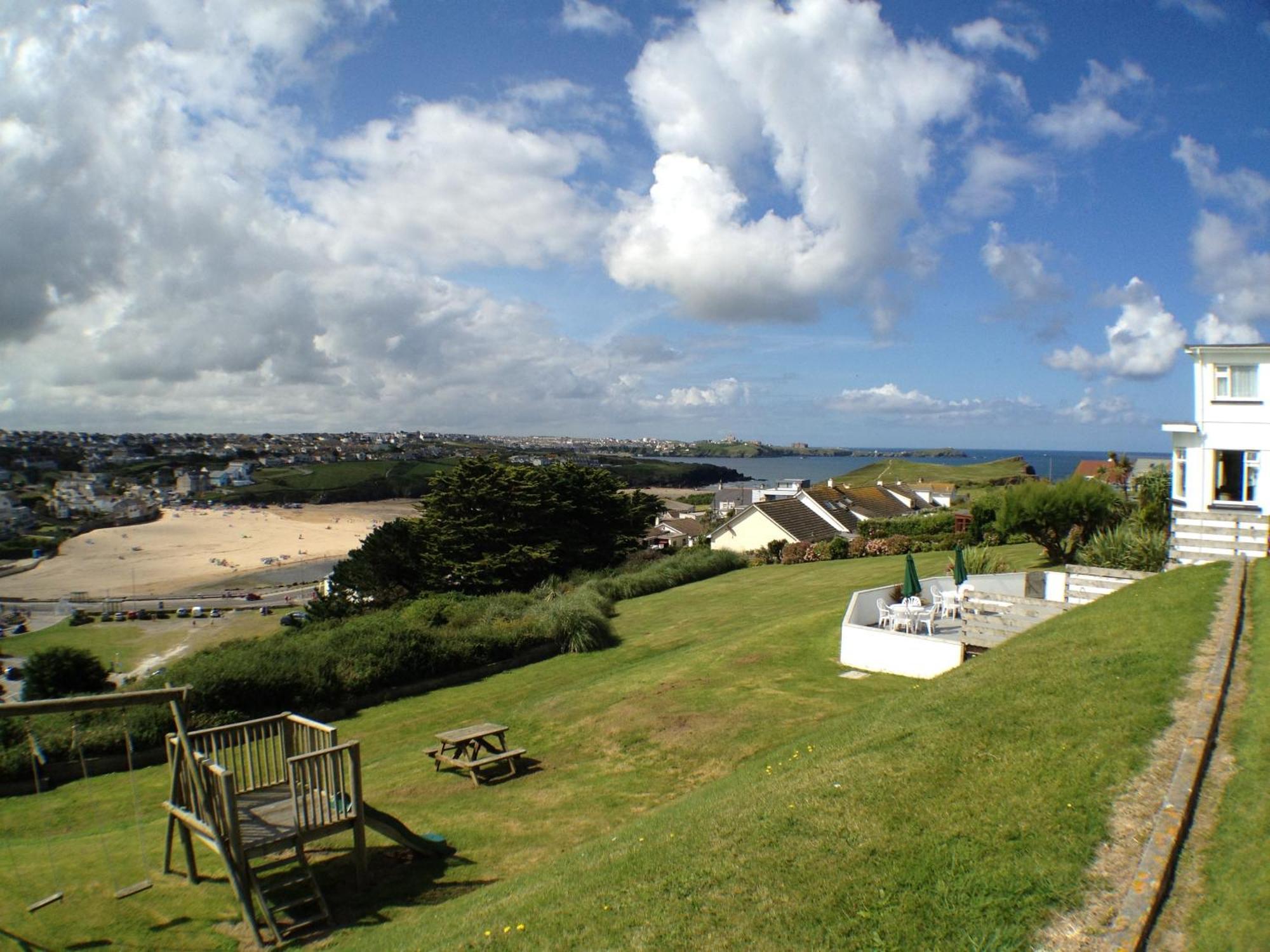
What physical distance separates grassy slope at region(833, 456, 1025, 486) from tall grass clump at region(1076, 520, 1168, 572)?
74.8 m

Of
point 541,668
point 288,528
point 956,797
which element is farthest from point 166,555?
point 956,797

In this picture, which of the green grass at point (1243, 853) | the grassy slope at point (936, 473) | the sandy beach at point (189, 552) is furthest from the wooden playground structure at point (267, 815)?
the grassy slope at point (936, 473)

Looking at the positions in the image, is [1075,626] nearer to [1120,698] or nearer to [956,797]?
[1120,698]

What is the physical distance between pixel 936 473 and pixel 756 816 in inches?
4492

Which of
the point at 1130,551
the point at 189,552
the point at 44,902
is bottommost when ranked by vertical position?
the point at 189,552

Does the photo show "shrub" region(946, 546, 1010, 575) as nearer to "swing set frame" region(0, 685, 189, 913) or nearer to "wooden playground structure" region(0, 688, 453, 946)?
"wooden playground structure" region(0, 688, 453, 946)

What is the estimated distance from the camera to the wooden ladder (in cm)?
716

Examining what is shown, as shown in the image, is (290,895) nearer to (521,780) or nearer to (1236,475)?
(521,780)

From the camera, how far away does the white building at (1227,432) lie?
1758 centimetres

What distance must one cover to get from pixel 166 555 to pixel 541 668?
280 feet

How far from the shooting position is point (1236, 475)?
59.4 ft

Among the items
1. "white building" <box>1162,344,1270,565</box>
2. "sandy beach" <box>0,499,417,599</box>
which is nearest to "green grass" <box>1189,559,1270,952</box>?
"white building" <box>1162,344,1270,565</box>

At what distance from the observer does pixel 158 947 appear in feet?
22.3

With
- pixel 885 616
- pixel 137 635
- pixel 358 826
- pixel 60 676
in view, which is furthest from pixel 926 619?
pixel 137 635
